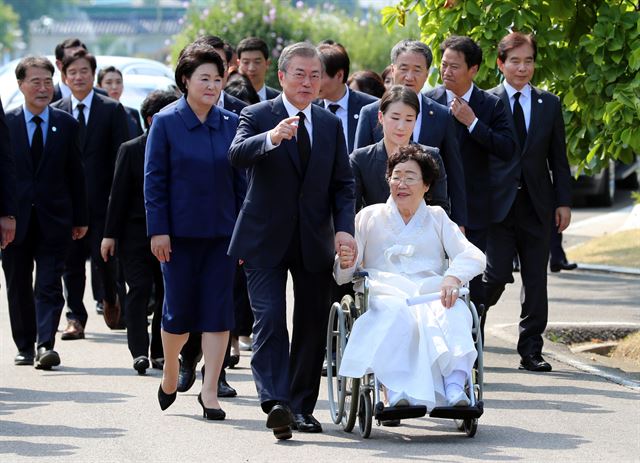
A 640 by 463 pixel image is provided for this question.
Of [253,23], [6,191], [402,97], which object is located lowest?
[6,191]

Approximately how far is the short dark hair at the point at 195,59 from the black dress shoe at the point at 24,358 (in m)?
3.27

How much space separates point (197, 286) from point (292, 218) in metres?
0.86

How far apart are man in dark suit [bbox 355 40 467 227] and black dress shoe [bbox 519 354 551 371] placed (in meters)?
1.62

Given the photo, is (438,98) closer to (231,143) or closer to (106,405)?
(231,143)

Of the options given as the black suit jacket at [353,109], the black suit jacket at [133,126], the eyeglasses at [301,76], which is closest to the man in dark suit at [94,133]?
the black suit jacket at [133,126]

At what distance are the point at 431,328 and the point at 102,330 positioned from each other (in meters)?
5.95

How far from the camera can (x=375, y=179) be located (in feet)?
33.3

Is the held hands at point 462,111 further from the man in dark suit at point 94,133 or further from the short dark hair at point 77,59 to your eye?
the short dark hair at point 77,59

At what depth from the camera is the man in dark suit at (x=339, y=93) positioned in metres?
12.6

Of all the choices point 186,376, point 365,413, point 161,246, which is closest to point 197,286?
point 161,246

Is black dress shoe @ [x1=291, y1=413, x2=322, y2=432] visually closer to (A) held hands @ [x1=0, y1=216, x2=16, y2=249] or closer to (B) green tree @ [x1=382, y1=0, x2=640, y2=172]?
(A) held hands @ [x1=0, y1=216, x2=16, y2=249]

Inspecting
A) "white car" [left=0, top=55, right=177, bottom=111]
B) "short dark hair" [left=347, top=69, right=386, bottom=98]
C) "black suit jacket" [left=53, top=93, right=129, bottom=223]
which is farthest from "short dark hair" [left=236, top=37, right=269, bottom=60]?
"white car" [left=0, top=55, right=177, bottom=111]

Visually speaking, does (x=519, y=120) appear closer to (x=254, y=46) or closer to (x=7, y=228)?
(x=254, y=46)

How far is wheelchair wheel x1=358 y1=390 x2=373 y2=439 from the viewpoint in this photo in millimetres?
8938
